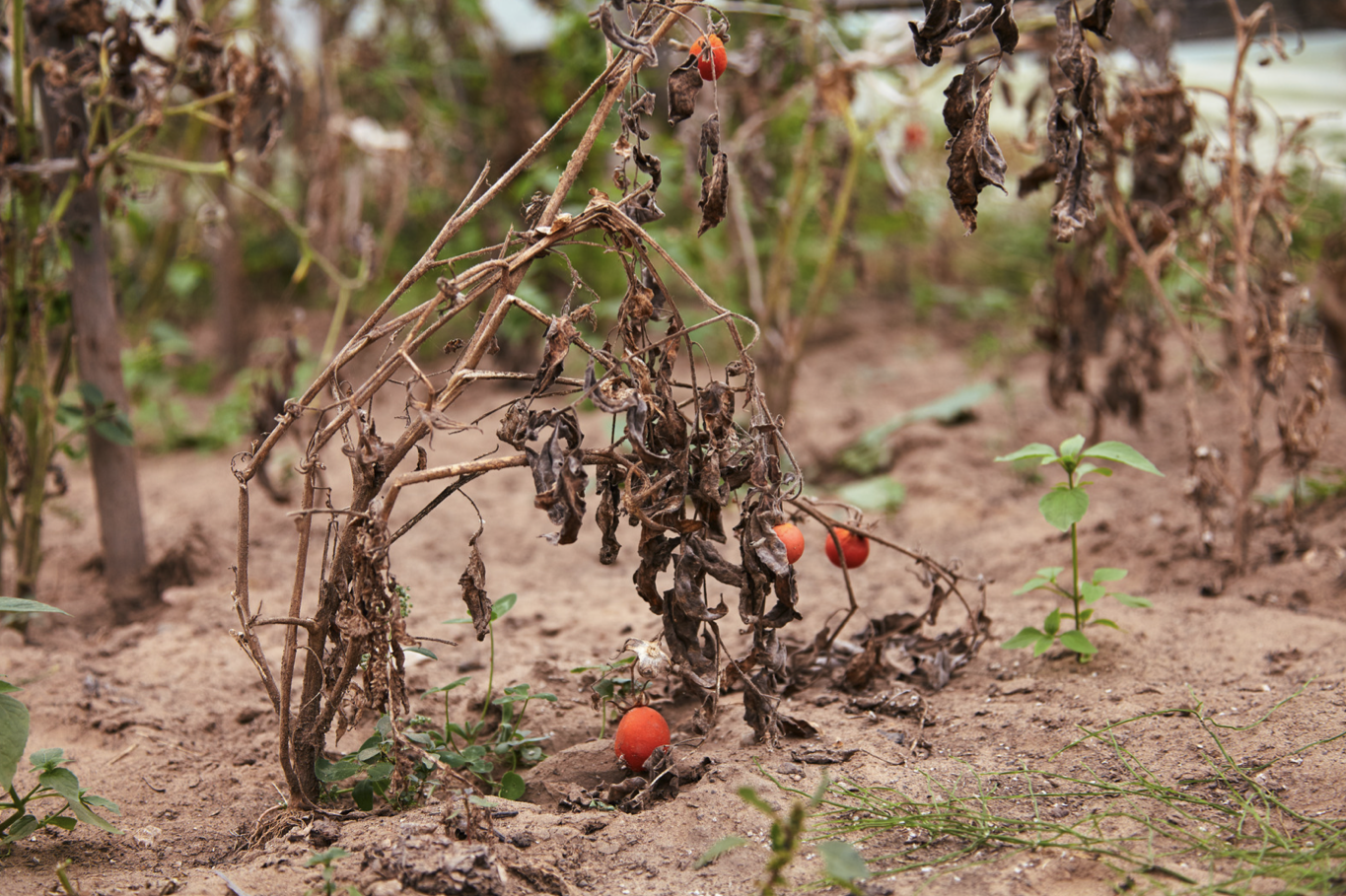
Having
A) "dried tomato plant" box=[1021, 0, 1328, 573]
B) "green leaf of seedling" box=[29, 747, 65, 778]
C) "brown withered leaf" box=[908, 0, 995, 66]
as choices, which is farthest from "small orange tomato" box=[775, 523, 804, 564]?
"green leaf of seedling" box=[29, 747, 65, 778]

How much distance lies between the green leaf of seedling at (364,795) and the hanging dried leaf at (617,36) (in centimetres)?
141

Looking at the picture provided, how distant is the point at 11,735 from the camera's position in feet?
5.10

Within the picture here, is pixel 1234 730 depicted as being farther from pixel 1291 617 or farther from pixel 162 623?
pixel 162 623

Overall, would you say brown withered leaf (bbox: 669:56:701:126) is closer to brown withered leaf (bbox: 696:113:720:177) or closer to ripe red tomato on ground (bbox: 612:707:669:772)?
brown withered leaf (bbox: 696:113:720:177)

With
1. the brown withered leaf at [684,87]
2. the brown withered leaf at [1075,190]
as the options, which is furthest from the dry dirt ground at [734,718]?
the brown withered leaf at [684,87]

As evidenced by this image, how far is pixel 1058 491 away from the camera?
2.19 meters

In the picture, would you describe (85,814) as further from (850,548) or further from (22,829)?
(850,548)

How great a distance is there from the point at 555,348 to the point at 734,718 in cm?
103

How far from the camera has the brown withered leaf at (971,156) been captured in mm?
1707

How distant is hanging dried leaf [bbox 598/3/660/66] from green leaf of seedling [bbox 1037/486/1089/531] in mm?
1255

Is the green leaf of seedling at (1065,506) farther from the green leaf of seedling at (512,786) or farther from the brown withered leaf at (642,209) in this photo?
the green leaf of seedling at (512,786)

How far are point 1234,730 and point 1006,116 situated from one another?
6.81 metres

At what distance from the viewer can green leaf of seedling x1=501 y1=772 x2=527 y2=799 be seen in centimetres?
192

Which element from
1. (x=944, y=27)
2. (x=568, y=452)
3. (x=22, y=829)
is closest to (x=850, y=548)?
(x=568, y=452)
